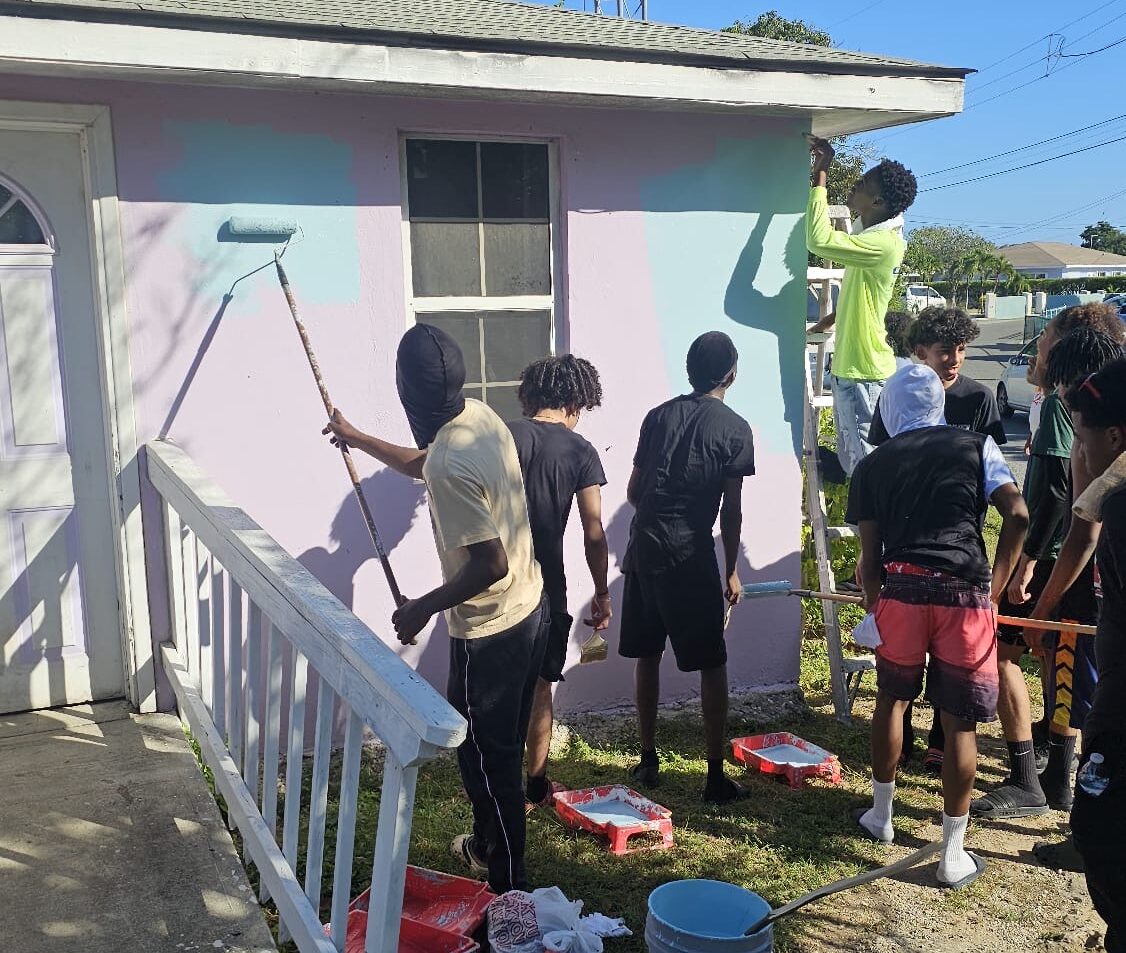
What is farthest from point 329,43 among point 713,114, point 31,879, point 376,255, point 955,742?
point 955,742

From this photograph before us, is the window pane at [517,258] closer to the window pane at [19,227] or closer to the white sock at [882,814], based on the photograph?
the window pane at [19,227]

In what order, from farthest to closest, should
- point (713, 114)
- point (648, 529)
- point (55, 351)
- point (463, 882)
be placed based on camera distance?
point (713, 114)
point (648, 529)
point (55, 351)
point (463, 882)

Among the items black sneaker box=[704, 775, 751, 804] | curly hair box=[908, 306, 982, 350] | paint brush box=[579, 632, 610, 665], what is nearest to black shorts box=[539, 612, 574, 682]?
paint brush box=[579, 632, 610, 665]

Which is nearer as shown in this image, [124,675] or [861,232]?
[124,675]

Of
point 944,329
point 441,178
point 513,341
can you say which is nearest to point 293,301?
point 441,178

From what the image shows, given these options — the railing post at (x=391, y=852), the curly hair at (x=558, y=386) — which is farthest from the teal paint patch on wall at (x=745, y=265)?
the railing post at (x=391, y=852)

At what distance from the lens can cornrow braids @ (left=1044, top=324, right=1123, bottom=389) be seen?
3938 millimetres

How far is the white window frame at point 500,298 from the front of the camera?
470 centimetres

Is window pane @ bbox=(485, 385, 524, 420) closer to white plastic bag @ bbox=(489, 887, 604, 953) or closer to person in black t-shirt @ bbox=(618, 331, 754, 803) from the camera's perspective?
person in black t-shirt @ bbox=(618, 331, 754, 803)

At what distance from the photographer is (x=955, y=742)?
3793 millimetres

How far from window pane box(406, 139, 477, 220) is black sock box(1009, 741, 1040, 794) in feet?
11.1

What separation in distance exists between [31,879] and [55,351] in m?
2.05

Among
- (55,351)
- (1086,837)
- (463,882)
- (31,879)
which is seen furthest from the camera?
(55,351)

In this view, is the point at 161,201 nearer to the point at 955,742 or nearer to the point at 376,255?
the point at 376,255
